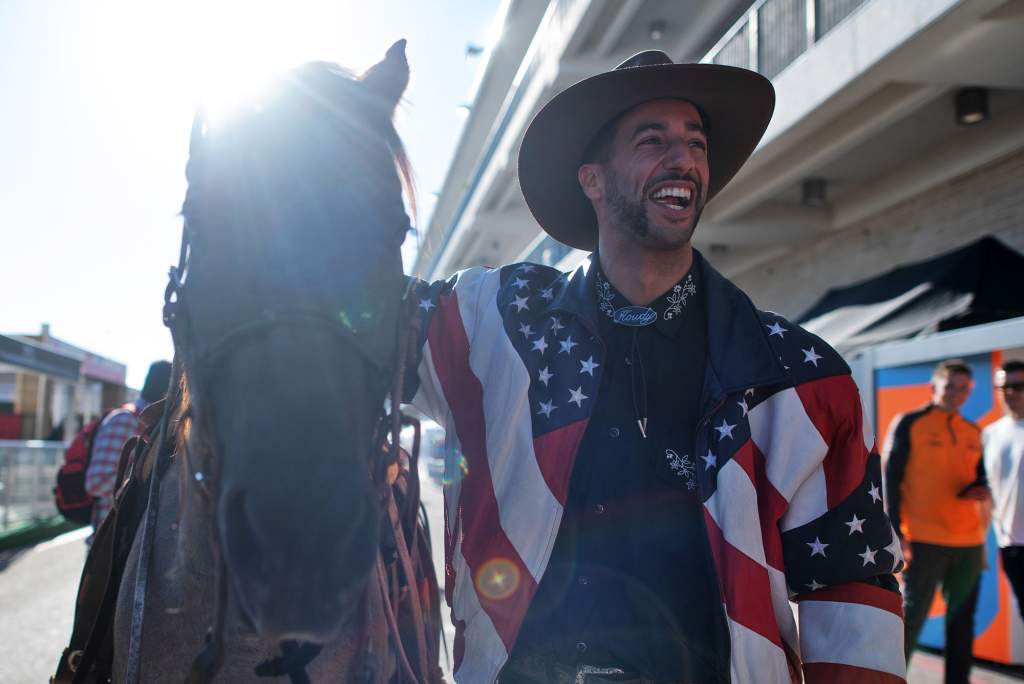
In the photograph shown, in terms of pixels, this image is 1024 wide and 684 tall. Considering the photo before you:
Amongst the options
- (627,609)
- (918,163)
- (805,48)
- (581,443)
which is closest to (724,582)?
(627,609)

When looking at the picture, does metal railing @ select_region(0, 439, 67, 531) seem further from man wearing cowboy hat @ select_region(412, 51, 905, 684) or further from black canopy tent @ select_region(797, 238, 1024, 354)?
black canopy tent @ select_region(797, 238, 1024, 354)

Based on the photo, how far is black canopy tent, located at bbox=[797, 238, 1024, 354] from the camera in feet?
21.5

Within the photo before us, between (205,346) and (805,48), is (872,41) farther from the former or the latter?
(205,346)

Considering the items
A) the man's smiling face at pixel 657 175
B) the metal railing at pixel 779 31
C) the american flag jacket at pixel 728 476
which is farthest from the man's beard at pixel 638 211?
the metal railing at pixel 779 31

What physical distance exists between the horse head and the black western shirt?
914 mm

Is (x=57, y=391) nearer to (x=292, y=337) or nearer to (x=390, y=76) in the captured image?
(x=390, y=76)

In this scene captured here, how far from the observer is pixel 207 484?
1239 mm

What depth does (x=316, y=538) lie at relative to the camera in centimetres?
102

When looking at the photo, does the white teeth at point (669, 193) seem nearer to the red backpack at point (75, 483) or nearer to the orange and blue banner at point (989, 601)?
the orange and blue banner at point (989, 601)

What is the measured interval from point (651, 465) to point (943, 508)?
12.6 feet

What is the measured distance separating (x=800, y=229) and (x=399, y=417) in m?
11.1

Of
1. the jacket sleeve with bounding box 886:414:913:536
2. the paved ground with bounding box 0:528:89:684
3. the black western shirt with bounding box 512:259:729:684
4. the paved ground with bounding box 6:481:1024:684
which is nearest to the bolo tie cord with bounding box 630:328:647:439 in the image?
the black western shirt with bounding box 512:259:729:684

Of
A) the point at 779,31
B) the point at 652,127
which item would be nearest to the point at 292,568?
the point at 652,127

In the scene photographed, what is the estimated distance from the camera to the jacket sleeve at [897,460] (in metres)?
5.06
